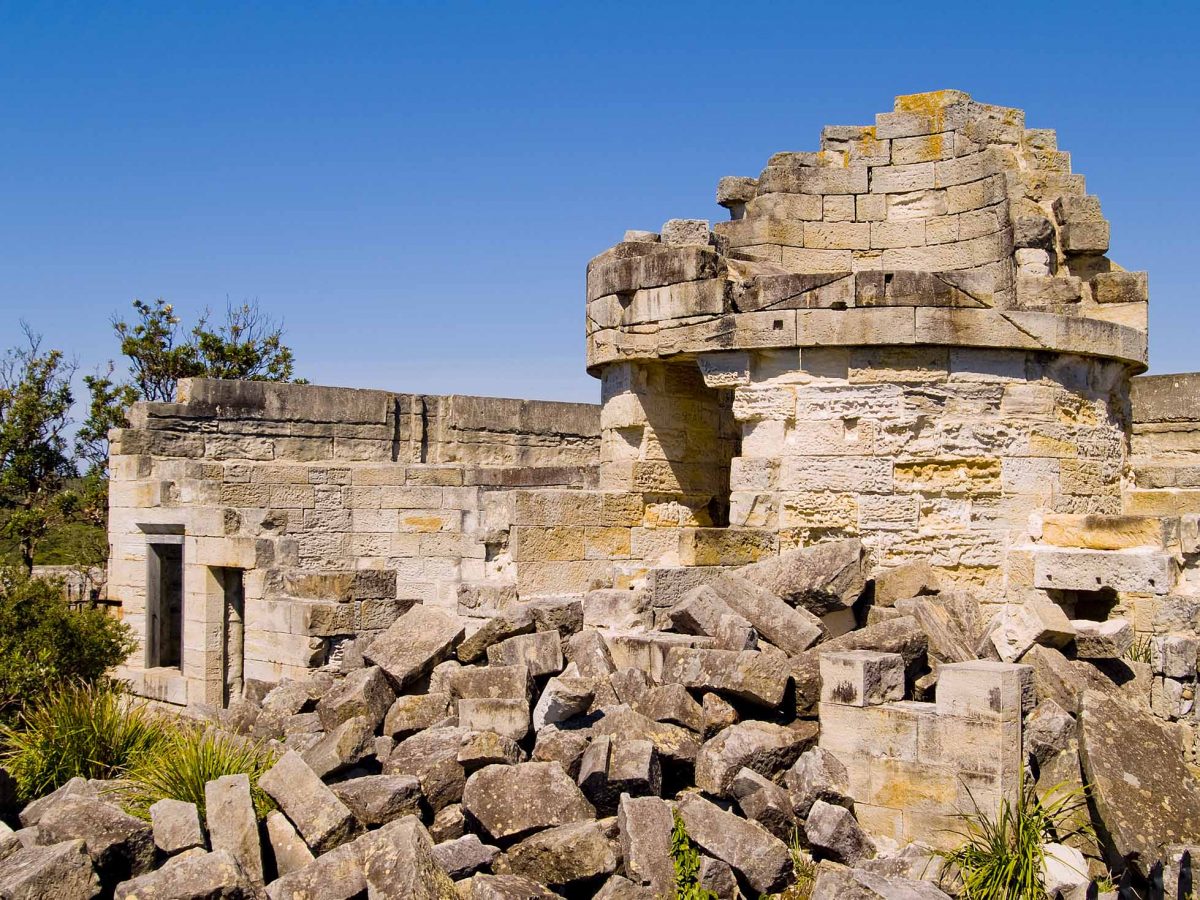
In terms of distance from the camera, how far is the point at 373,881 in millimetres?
5855

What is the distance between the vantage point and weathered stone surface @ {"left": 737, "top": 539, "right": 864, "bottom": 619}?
27.1ft

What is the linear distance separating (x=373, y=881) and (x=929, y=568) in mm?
4675

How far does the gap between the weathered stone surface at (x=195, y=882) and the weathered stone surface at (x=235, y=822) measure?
157mm

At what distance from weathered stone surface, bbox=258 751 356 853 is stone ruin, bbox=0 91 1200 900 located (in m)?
0.03

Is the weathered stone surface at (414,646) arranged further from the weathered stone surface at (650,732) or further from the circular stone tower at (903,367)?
the circular stone tower at (903,367)

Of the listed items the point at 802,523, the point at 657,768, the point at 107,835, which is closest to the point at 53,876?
the point at 107,835

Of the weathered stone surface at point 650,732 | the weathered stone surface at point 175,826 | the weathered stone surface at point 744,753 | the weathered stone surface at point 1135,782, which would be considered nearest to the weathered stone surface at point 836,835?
the weathered stone surface at point 744,753

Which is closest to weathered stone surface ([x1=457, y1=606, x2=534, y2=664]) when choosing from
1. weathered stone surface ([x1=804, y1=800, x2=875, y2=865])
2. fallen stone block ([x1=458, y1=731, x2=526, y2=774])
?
fallen stone block ([x1=458, y1=731, x2=526, y2=774])

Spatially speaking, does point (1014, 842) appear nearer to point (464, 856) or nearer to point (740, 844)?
point (740, 844)

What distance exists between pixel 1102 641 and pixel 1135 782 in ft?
4.75

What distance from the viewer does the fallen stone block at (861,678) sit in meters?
6.91

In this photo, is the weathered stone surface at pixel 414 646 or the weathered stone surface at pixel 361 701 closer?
the weathered stone surface at pixel 361 701

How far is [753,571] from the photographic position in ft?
28.1

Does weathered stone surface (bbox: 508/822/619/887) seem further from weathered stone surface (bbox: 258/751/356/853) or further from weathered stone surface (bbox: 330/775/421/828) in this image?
weathered stone surface (bbox: 258/751/356/853)
